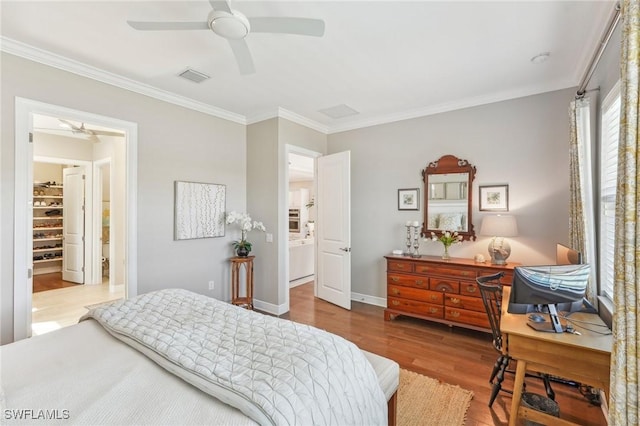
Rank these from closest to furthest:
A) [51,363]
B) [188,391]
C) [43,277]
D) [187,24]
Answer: [188,391]
[51,363]
[187,24]
[43,277]

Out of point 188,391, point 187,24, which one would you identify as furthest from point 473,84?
point 188,391

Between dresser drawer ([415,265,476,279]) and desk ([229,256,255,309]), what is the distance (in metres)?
2.17

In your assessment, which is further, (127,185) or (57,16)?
(127,185)

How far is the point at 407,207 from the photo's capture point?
4121mm

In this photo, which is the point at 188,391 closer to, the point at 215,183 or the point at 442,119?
the point at 215,183

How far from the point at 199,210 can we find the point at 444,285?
318 cm

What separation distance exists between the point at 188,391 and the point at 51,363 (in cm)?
81

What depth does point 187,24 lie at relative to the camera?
68.9 inches

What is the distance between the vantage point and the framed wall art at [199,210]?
3541 mm

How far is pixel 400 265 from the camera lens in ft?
12.1

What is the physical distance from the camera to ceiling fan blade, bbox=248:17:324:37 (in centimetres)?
Answer: 166

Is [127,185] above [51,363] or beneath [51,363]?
above

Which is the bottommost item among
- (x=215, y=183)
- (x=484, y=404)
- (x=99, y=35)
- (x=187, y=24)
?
(x=484, y=404)

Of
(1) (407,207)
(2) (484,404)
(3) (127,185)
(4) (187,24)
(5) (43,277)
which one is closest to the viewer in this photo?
(4) (187,24)
